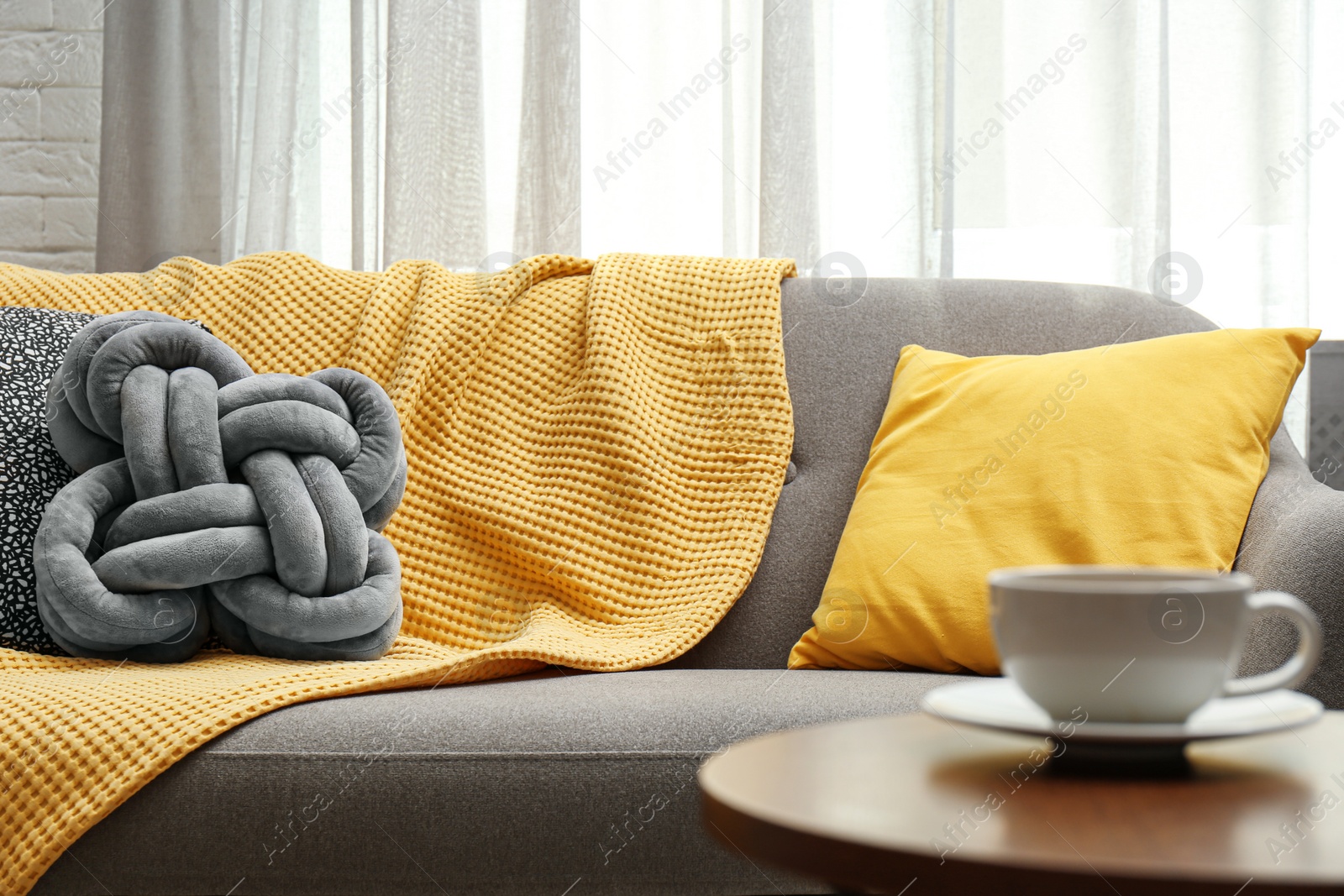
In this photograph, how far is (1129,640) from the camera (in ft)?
1.26


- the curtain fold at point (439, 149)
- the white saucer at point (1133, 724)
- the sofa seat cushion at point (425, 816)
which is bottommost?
the sofa seat cushion at point (425, 816)

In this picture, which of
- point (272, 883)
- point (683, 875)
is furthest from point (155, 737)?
point (683, 875)

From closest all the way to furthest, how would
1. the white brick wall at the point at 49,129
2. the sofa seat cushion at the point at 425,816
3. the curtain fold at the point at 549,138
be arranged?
the sofa seat cushion at the point at 425,816
the curtain fold at the point at 549,138
the white brick wall at the point at 49,129

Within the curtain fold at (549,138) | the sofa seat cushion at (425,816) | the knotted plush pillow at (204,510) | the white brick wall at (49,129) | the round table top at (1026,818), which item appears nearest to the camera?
the round table top at (1026,818)

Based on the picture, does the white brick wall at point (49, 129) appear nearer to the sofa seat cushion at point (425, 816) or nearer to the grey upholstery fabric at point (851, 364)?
the grey upholstery fabric at point (851, 364)

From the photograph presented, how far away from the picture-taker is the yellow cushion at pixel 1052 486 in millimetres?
1042

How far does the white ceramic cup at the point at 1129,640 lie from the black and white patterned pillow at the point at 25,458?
0.96 m

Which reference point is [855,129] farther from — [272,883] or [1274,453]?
[272,883]

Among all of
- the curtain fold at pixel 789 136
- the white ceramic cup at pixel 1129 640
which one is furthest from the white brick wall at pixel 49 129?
the white ceramic cup at pixel 1129 640

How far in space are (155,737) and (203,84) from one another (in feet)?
4.62

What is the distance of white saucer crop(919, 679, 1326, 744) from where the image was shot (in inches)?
15.3

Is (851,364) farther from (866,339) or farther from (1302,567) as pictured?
(1302,567)

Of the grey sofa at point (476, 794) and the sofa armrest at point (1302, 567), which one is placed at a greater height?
the sofa armrest at point (1302, 567)

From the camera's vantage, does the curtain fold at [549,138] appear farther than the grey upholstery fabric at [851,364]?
Yes
